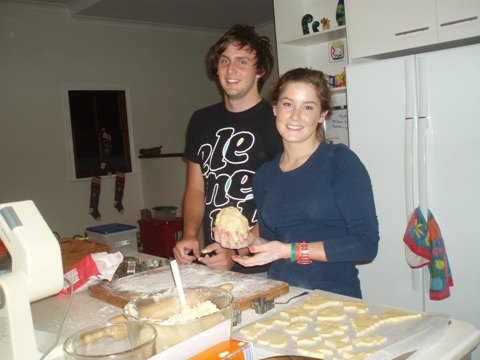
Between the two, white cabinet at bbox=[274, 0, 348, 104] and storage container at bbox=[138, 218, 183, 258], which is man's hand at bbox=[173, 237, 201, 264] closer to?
white cabinet at bbox=[274, 0, 348, 104]

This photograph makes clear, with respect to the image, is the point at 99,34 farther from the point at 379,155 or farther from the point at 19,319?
the point at 19,319

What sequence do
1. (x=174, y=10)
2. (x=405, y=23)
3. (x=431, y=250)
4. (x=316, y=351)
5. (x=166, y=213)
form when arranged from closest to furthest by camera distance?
(x=316, y=351)
(x=431, y=250)
(x=405, y=23)
(x=166, y=213)
(x=174, y=10)

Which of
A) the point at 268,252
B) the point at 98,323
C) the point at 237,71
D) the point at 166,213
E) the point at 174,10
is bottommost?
the point at 166,213

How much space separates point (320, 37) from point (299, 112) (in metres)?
2.10

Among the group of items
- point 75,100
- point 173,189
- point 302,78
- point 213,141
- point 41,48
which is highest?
point 41,48

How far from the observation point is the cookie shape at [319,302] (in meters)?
1.17

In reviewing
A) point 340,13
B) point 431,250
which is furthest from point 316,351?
point 340,13

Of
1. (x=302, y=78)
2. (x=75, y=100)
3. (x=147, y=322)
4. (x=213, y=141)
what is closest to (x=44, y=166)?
(x=75, y=100)

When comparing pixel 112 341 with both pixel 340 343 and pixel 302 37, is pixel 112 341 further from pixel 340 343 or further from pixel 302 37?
pixel 302 37

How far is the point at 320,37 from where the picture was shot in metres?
3.37

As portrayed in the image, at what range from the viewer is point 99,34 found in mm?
5523

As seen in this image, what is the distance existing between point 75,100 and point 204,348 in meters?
5.17

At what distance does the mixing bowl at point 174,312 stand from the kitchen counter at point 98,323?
0.44 feet

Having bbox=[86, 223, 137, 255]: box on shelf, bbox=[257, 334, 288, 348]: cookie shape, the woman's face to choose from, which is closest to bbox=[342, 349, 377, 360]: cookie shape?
bbox=[257, 334, 288, 348]: cookie shape
